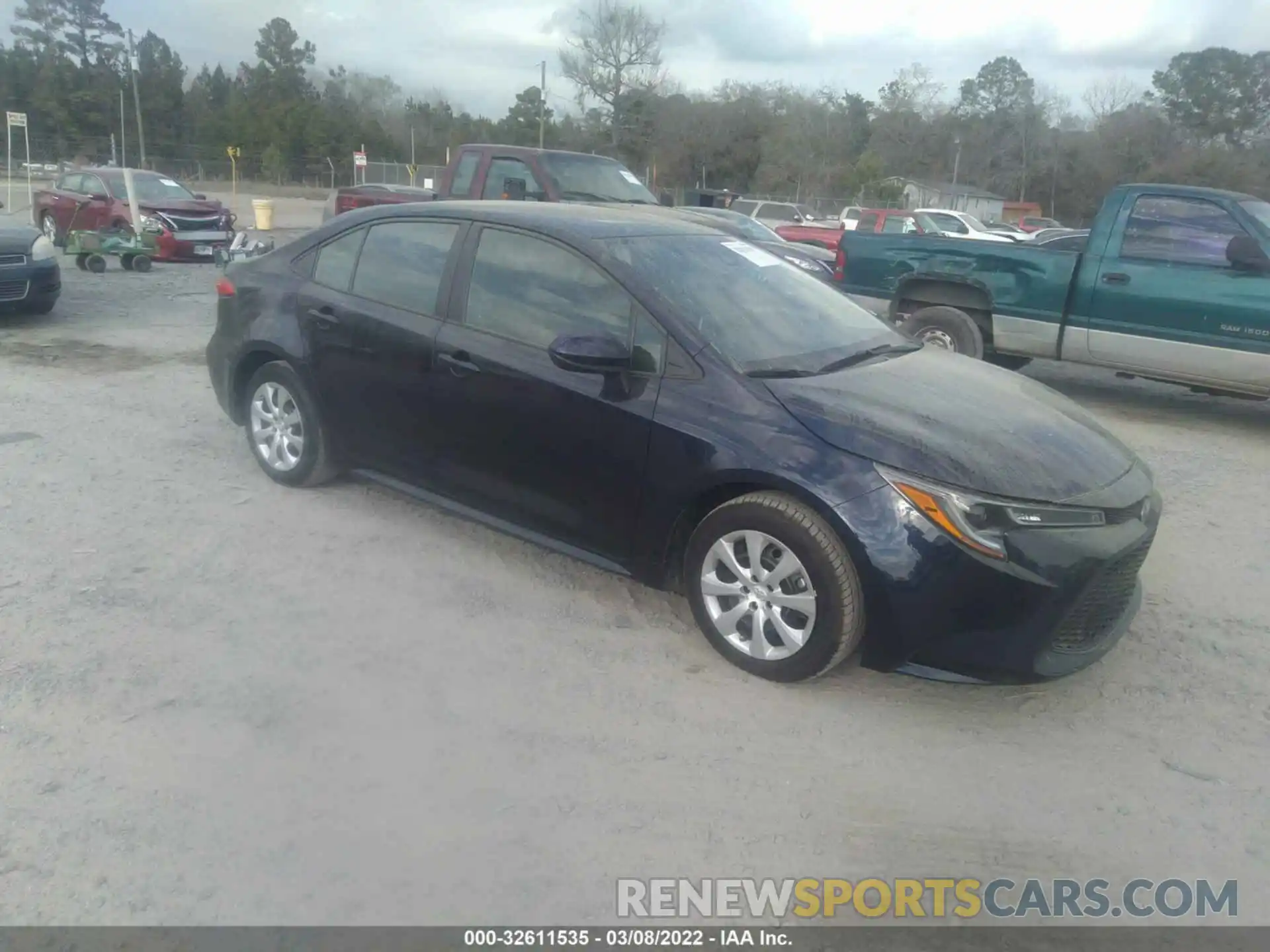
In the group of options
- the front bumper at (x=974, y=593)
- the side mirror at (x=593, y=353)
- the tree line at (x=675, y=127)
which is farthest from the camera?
the tree line at (x=675, y=127)

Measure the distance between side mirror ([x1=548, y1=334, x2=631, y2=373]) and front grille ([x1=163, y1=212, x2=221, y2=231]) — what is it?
47.3 feet

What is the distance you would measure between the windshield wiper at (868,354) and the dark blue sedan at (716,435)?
2cm

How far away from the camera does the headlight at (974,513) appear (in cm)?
358

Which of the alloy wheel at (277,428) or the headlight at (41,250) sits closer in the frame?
the alloy wheel at (277,428)

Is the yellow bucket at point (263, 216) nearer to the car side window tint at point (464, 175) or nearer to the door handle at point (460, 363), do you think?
the car side window tint at point (464, 175)

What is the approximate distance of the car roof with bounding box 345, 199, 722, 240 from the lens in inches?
185

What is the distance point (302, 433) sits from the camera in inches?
223

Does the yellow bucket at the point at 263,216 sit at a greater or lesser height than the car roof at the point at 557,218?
lesser

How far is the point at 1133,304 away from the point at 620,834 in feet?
22.7

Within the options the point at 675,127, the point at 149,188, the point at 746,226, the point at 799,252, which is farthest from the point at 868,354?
the point at 675,127

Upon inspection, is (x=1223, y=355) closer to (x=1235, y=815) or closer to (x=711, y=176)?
(x=1235, y=815)

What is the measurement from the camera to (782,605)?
3871 millimetres

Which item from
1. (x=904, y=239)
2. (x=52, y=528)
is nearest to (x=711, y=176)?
(x=904, y=239)

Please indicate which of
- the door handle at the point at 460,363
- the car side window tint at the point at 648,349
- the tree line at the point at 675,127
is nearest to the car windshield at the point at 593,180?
the door handle at the point at 460,363
